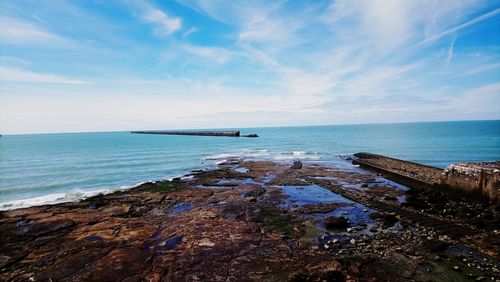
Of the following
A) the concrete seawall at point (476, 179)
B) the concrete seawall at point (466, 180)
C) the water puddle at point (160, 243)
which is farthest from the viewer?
the concrete seawall at point (466, 180)

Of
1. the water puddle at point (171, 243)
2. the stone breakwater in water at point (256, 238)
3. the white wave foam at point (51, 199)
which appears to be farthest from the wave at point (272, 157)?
the water puddle at point (171, 243)

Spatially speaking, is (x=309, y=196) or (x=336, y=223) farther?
(x=309, y=196)

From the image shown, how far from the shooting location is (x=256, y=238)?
39.0 feet

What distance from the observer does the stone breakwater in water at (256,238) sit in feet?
29.5

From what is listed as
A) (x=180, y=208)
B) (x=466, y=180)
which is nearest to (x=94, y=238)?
(x=180, y=208)

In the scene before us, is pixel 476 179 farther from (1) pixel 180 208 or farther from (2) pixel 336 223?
(1) pixel 180 208

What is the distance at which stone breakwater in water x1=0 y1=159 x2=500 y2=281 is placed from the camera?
29.5ft

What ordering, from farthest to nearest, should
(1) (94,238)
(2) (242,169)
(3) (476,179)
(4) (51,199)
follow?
(2) (242,169) < (4) (51,199) < (3) (476,179) < (1) (94,238)

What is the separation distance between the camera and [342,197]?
19188 millimetres

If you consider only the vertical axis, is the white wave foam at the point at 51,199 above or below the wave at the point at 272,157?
below

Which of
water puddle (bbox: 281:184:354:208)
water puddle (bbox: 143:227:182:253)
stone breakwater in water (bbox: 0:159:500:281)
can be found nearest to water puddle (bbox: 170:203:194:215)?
stone breakwater in water (bbox: 0:159:500:281)

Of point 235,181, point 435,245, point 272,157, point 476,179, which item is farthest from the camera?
point 272,157

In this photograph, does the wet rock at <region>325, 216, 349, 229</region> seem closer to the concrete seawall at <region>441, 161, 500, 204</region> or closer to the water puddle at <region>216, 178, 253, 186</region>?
the concrete seawall at <region>441, 161, 500, 204</region>

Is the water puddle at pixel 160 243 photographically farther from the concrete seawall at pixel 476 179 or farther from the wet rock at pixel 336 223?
the concrete seawall at pixel 476 179
